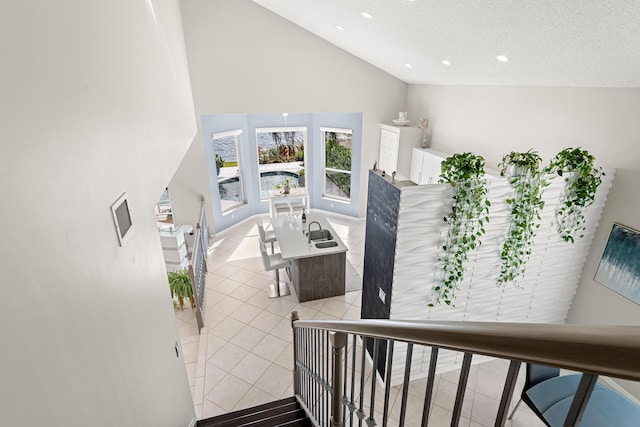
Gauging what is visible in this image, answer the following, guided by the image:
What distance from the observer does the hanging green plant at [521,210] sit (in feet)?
9.95

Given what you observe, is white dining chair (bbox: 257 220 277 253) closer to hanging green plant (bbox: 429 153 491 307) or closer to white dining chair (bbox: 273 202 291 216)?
white dining chair (bbox: 273 202 291 216)

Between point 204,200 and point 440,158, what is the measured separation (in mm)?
4674

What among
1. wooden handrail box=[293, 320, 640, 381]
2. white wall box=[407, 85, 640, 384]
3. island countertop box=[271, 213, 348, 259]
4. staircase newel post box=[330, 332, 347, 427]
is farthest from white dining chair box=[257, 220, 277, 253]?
wooden handrail box=[293, 320, 640, 381]

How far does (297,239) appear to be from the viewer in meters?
5.58

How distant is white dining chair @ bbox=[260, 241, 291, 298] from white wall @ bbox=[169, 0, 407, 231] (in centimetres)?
257

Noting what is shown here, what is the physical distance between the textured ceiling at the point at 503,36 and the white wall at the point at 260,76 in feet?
3.41

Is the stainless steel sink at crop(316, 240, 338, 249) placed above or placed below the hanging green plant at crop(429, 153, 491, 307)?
below

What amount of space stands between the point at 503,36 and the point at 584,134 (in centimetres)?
150

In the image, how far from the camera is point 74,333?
1095 mm

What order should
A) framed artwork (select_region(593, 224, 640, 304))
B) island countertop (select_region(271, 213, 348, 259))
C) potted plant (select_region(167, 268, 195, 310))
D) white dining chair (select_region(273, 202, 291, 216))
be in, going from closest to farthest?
1. framed artwork (select_region(593, 224, 640, 304))
2. potted plant (select_region(167, 268, 195, 310))
3. island countertop (select_region(271, 213, 348, 259))
4. white dining chair (select_region(273, 202, 291, 216))

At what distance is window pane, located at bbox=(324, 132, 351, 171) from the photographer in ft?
26.5

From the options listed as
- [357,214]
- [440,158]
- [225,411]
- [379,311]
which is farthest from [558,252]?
[357,214]

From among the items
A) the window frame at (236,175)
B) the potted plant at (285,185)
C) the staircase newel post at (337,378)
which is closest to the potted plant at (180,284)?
the window frame at (236,175)

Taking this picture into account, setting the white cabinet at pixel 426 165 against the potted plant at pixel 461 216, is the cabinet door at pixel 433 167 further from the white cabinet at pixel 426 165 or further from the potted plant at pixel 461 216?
the potted plant at pixel 461 216
